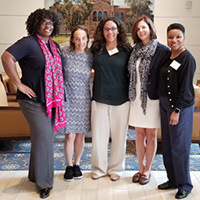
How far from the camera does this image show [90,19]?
20.0 feet

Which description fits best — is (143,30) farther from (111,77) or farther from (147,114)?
(147,114)

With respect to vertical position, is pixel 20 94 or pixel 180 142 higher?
pixel 20 94

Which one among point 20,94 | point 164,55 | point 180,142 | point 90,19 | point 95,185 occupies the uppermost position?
point 90,19

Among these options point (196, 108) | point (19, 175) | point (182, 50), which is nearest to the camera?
point (182, 50)

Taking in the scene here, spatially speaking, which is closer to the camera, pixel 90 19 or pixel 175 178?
pixel 175 178

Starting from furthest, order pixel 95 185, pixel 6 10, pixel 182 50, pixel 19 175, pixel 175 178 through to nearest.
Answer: pixel 6 10
pixel 19 175
pixel 95 185
pixel 175 178
pixel 182 50

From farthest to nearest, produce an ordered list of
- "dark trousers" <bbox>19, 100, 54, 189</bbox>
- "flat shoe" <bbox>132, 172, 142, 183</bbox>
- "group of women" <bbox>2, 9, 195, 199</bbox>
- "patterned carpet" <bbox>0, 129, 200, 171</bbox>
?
1. "patterned carpet" <bbox>0, 129, 200, 171</bbox>
2. "flat shoe" <bbox>132, 172, 142, 183</bbox>
3. "dark trousers" <bbox>19, 100, 54, 189</bbox>
4. "group of women" <bbox>2, 9, 195, 199</bbox>

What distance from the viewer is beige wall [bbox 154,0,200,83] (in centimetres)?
600

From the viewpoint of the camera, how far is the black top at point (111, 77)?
2.66 meters

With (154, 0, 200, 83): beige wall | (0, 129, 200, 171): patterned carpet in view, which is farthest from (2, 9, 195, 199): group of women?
(154, 0, 200, 83): beige wall

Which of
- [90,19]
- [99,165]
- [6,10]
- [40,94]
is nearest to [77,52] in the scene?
[40,94]

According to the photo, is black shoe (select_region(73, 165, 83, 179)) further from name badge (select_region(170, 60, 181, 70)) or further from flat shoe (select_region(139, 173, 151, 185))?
name badge (select_region(170, 60, 181, 70))

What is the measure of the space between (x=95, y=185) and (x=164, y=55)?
1472mm

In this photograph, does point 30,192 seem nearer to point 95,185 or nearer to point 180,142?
point 95,185
